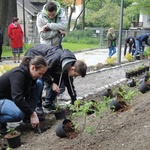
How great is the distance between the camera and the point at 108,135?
373 centimetres

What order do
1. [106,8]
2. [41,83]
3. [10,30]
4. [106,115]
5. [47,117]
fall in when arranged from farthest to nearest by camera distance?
[106,8]
[10,30]
[47,117]
[41,83]
[106,115]

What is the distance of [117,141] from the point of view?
11.4 ft

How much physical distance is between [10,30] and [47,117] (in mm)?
8688

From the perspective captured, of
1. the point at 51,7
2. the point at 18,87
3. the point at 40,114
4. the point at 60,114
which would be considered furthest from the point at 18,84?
the point at 51,7

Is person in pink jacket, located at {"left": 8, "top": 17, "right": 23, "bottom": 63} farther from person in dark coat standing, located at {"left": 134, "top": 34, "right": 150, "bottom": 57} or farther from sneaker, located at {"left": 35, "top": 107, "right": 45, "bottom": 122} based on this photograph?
sneaker, located at {"left": 35, "top": 107, "right": 45, "bottom": 122}

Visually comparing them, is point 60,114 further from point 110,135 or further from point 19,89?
point 110,135

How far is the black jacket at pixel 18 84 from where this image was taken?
4.18m

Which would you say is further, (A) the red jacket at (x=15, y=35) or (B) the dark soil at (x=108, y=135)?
(A) the red jacket at (x=15, y=35)

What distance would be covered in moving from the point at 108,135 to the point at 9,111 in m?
1.38

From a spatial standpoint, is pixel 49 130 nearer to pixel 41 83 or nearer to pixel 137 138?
pixel 41 83

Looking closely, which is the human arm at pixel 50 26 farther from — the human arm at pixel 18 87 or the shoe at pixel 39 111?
the human arm at pixel 18 87

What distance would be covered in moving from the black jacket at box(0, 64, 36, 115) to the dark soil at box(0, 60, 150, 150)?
48 centimetres

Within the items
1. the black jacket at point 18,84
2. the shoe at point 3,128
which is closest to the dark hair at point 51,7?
the black jacket at point 18,84

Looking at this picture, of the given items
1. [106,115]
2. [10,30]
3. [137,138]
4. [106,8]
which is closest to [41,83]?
[106,115]
